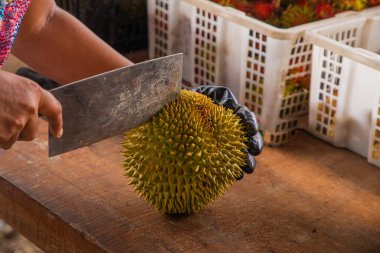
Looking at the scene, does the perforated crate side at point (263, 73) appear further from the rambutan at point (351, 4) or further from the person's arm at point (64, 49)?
the person's arm at point (64, 49)

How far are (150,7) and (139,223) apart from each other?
3.06 feet

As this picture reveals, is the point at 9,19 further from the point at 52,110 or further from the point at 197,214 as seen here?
the point at 197,214

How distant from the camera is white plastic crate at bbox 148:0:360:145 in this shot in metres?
1.62

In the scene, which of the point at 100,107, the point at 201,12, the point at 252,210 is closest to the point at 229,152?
the point at 252,210

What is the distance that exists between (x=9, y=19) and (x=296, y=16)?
2.66 feet

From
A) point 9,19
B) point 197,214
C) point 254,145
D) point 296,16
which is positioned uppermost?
point 9,19

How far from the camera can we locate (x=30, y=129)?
1.00m

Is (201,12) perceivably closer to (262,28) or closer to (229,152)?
(262,28)

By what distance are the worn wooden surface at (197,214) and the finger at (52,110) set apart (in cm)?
28

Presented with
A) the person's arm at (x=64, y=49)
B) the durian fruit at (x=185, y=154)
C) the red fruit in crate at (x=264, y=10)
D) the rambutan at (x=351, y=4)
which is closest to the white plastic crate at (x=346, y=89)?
the rambutan at (x=351, y=4)

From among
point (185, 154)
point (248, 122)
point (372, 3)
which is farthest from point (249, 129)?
point (372, 3)

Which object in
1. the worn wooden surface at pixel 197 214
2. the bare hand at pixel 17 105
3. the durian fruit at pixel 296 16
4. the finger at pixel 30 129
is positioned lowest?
the worn wooden surface at pixel 197 214

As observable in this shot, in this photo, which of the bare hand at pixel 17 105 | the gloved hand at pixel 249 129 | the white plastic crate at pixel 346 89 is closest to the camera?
the bare hand at pixel 17 105

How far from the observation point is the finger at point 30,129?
98cm
